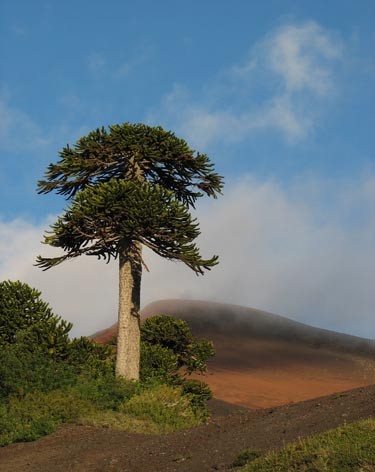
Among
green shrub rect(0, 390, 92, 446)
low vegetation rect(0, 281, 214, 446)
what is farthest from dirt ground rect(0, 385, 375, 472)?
low vegetation rect(0, 281, 214, 446)

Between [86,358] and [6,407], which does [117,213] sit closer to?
[86,358]

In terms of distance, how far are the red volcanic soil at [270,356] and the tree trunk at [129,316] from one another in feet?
61.0

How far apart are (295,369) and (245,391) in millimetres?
11152

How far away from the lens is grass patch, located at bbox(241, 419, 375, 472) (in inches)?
327

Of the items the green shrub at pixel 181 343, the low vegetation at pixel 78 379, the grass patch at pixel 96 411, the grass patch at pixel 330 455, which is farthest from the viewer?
the green shrub at pixel 181 343

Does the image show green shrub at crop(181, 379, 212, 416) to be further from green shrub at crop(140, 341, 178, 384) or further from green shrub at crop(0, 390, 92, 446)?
green shrub at crop(0, 390, 92, 446)

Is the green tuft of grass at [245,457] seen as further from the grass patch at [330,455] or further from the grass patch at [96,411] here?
the grass patch at [96,411]

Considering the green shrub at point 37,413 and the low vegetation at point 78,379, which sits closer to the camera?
the green shrub at point 37,413

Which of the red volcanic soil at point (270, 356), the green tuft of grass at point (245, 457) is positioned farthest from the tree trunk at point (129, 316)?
the red volcanic soil at point (270, 356)

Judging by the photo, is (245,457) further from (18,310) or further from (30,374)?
(18,310)

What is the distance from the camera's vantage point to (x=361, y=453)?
333 inches

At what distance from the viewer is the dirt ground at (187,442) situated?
1138cm

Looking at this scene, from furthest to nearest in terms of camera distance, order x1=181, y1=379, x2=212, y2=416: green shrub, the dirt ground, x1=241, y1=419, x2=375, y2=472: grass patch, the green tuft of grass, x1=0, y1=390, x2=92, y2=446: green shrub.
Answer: x1=181, y1=379, x2=212, y2=416: green shrub, x1=0, y1=390, x2=92, y2=446: green shrub, the dirt ground, the green tuft of grass, x1=241, y1=419, x2=375, y2=472: grass patch

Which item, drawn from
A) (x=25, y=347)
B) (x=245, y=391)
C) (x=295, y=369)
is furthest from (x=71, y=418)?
(x=295, y=369)
